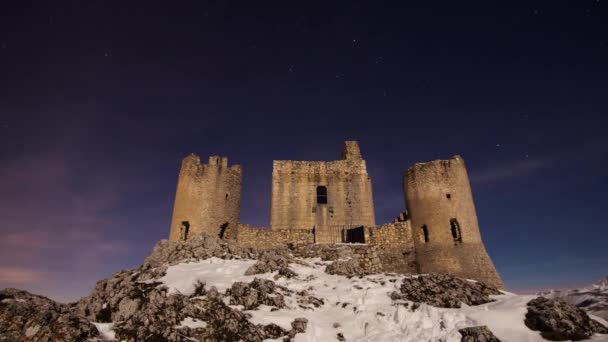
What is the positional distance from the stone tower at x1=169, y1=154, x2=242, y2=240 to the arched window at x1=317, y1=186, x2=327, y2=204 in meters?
6.68

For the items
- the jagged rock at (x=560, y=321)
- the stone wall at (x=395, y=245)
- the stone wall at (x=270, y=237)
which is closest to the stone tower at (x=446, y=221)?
the stone wall at (x=395, y=245)

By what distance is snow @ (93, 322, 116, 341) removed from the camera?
34.4 ft

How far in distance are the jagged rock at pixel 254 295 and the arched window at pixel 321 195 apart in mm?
13801

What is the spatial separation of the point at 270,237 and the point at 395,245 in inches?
347

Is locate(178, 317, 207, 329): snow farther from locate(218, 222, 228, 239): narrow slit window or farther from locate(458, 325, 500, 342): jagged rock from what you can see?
locate(218, 222, 228, 239): narrow slit window

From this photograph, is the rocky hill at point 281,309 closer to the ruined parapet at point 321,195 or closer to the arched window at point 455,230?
the arched window at point 455,230

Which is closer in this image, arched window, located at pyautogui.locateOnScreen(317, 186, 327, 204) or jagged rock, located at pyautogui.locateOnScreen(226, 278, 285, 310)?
jagged rock, located at pyautogui.locateOnScreen(226, 278, 285, 310)

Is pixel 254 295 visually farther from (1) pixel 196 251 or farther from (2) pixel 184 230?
(2) pixel 184 230

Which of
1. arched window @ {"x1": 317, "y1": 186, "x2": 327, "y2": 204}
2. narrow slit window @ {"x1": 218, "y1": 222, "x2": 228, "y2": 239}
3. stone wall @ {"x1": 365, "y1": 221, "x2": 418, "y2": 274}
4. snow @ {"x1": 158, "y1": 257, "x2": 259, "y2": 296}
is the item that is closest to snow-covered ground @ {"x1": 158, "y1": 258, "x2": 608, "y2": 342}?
snow @ {"x1": 158, "y1": 257, "x2": 259, "y2": 296}

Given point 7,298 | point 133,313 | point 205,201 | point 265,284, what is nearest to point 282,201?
point 205,201

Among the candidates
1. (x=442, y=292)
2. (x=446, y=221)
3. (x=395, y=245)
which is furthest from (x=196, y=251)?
(x=446, y=221)

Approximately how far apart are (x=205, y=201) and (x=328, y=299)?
1276cm

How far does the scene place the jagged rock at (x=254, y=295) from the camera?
13.3 m

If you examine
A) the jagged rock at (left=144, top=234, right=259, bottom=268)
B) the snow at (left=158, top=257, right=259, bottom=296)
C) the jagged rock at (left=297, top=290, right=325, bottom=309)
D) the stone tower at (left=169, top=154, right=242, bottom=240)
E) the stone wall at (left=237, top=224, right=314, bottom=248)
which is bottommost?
the jagged rock at (left=297, top=290, right=325, bottom=309)
